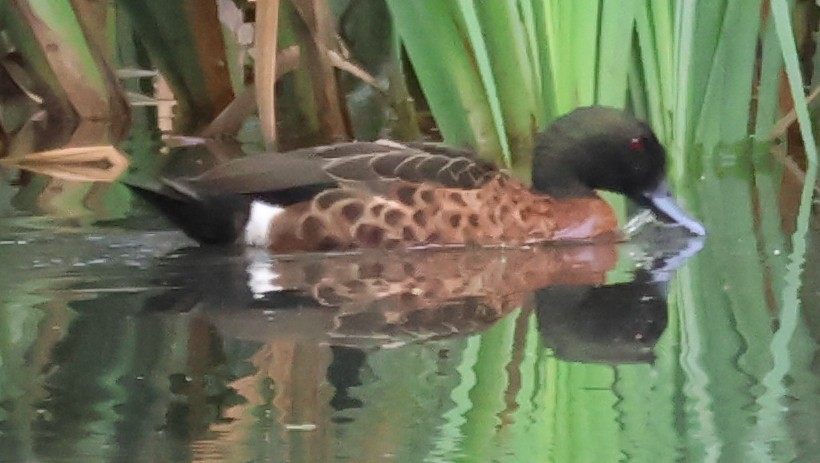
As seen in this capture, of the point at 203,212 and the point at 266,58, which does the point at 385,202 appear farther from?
the point at 266,58

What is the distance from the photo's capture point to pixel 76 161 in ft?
10.5

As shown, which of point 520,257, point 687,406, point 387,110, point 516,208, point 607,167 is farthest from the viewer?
point 387,110

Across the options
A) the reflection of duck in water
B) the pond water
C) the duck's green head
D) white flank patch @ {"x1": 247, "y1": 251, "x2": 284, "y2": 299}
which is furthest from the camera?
the duck's green head

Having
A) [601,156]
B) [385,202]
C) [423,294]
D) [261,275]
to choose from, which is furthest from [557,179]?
[423,294]

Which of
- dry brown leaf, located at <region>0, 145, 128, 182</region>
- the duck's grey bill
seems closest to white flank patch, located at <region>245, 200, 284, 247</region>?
the duck's grey bill

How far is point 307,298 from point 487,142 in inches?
35.9

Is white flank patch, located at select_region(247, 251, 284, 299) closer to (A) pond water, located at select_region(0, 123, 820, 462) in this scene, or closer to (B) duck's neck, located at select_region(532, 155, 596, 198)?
(A) pond water, located at select_region(0, 123, 820, 462)

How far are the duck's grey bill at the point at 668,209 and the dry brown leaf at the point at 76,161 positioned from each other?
123 cm

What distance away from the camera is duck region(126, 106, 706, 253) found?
2252 mm

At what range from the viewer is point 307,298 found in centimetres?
173

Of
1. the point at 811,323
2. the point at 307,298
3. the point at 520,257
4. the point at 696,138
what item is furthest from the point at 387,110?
the point at 811,323

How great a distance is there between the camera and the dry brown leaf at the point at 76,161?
3.16 metres

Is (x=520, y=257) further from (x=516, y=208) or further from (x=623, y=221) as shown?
(x=623, y=221)

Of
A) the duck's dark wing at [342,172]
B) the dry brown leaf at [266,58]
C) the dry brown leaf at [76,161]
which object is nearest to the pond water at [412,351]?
the duck's dark wing at [342,172]
